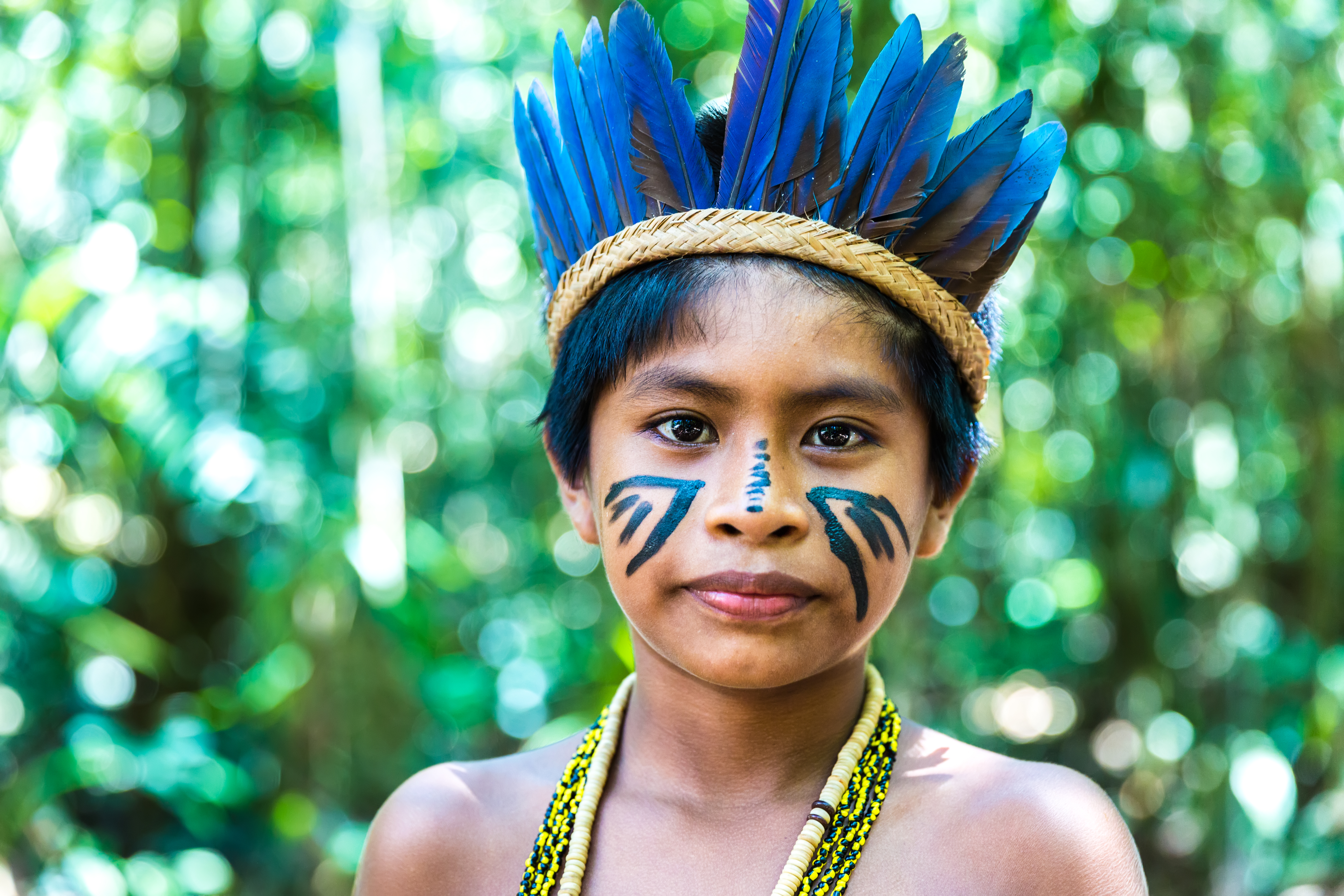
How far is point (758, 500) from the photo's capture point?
4.39 feet

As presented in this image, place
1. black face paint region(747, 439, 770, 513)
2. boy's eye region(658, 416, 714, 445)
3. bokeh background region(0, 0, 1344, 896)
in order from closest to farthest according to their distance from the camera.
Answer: black face paint region(747, 439, 770, 513), boy's eye region(658, 416, 714, 445), bokeh background region(0, 0, 1344, 896)

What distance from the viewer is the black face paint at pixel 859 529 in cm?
139

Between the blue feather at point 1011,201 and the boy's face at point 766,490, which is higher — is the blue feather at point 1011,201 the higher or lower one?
the higher one

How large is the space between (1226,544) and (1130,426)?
1.34 ft

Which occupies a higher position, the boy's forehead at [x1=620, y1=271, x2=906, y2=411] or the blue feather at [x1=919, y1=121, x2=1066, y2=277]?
the blue feather at [x1=919, y1=121, x2=1066, y2=277]

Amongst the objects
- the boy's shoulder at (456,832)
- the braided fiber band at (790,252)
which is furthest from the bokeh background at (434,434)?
the braided fiber band at (790,252)

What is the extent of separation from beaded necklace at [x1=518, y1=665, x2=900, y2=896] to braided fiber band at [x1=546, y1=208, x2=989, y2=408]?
51cm

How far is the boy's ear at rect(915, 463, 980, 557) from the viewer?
5.31 ft

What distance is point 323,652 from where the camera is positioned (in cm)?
267

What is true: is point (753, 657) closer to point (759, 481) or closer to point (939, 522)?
point (759, 481)

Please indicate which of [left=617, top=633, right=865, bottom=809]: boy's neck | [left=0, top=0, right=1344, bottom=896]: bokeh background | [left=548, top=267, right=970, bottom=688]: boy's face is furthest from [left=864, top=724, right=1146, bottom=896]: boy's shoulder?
[left=0, top=0, right=1344, bottom=896]: bokeh background

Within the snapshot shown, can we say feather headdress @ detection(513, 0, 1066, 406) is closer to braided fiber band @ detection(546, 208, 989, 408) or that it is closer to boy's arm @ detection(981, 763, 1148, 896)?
braided fiber band @ detection(546, 208, 989, 408)

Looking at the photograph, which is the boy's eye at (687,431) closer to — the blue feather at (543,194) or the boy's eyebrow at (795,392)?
the boy's eyebrow at (795,392)

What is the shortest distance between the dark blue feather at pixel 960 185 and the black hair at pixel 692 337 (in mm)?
101
